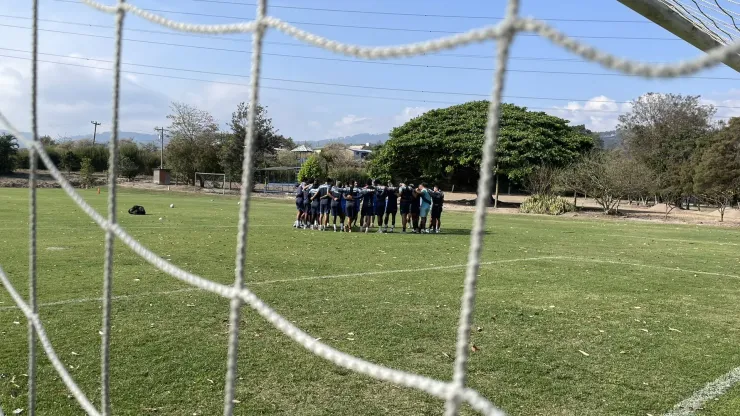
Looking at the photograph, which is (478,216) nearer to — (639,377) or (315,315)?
(639,377)

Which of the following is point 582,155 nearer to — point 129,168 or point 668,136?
point 668,136

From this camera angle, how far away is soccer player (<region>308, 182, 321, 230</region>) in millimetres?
14328

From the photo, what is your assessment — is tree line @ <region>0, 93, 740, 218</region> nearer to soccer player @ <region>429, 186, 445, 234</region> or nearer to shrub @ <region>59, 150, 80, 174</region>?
shrub @ <region>59, 150, 80, 174</region>

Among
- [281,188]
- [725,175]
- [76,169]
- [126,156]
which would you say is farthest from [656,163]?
[76,169]

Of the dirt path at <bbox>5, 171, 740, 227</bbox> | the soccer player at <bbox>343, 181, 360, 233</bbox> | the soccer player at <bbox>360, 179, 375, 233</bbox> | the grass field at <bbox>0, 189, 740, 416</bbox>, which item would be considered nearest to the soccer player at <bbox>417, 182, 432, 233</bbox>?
the soccer player at <bbox>360, 179, 375, 233</bbox>

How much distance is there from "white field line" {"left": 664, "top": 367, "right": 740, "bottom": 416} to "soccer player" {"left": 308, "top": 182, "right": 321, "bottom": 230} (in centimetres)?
1081

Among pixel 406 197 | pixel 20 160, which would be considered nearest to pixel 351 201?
pixel 406 197

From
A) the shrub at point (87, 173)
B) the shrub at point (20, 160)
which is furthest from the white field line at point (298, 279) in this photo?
the shrub at point (20, 160)

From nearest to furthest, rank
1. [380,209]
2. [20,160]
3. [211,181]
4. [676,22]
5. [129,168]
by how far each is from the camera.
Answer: [676,22] < [380,209] < [20,160] < [211,181] < [129,168]

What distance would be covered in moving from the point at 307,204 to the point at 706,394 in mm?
11633

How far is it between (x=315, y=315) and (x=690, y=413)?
326 cm

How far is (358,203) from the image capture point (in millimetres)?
14719

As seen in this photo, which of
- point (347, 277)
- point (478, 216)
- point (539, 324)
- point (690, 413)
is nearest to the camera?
point (478, 216)

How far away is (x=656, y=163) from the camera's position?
3753cm
